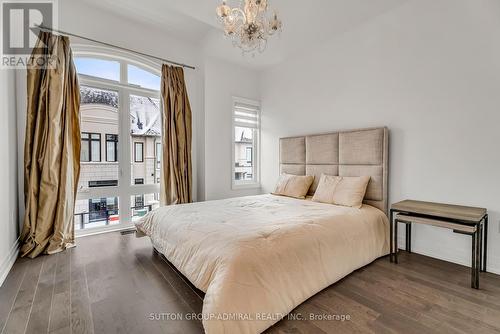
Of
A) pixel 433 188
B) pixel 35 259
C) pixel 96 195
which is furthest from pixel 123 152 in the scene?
pixel 433 188

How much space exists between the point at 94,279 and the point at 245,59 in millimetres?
3870

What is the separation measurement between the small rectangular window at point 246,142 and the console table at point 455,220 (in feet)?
8.77

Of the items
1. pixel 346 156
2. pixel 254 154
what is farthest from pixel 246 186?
pixel 346 156

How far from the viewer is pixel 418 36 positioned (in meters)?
2.59

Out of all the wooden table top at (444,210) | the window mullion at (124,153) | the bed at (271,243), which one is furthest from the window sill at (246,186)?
the wooden table top at (444,210)

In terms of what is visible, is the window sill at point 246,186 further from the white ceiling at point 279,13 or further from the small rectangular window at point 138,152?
the white ceiling at point 279,13

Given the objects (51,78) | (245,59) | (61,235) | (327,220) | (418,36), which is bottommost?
(61,235)

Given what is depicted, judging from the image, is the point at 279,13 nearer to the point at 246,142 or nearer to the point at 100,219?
the point at 246,142

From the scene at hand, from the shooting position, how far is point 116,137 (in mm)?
3475

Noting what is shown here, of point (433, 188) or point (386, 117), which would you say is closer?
point (433, 188)

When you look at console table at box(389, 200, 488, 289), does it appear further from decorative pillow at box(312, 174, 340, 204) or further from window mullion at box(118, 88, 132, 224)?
window mullion at box(118, 88, 132, 224)

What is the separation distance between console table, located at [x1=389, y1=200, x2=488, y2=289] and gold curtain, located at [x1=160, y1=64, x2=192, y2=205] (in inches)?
118

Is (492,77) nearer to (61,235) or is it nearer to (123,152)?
(123,152)

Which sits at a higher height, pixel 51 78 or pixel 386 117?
pixel 51 78
